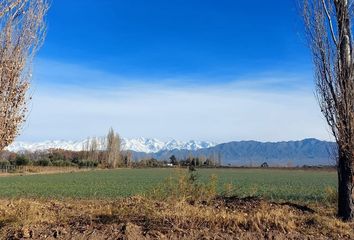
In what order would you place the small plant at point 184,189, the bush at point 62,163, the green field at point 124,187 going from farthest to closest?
the bush at point 62,163 < the green field at point 124,187 < the small plant at point 184,189

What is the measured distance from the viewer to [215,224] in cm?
1010

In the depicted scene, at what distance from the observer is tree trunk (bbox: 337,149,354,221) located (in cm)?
1186

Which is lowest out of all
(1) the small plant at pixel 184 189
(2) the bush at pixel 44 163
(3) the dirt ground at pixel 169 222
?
(3) the dirt ground at pixel 169 222

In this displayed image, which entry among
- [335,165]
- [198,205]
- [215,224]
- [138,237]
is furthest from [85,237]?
[335,165]

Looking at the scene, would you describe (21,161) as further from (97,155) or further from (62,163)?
(97,155)

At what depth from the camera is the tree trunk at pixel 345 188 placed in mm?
11859

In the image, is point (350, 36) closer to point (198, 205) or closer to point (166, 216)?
point (198, 205)

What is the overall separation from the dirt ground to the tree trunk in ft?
1.38

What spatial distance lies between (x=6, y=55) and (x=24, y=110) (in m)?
1.59

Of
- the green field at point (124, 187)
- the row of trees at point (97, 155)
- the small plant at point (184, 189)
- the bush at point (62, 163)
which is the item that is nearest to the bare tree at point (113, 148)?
the row of trees at point (97, 155)

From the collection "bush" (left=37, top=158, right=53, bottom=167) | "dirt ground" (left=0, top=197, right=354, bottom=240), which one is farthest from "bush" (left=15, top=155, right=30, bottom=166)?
"dirt ground" (left=0, top=197, right=354, bottom=240)

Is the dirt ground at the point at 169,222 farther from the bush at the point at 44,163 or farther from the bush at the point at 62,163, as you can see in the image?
the bush at the point at 62,163

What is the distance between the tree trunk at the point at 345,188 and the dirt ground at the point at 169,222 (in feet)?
1.38

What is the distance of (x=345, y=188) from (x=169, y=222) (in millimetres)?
5167
